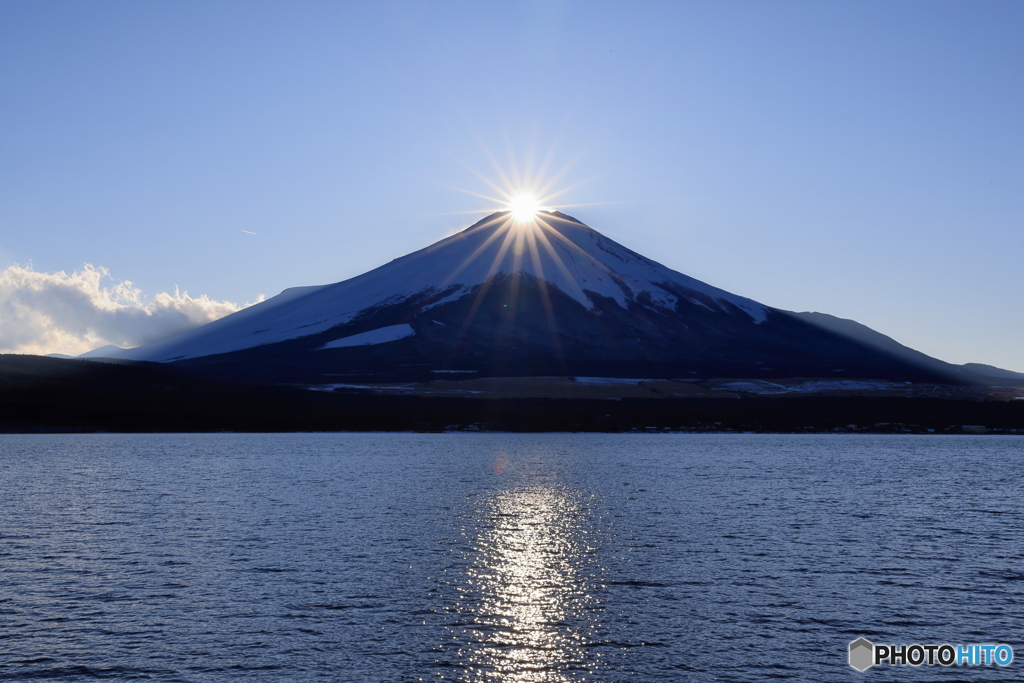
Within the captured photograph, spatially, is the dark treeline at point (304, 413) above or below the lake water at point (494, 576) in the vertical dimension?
above

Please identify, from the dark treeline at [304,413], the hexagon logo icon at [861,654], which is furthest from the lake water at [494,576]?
the dark treeline at [304,413]

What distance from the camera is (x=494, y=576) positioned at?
3559 cm

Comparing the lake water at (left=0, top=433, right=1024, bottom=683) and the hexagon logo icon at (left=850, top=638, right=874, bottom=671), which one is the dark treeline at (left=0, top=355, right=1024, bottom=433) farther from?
the hexagon logo icon at (left=850, top=638, right=874, bottom=671)

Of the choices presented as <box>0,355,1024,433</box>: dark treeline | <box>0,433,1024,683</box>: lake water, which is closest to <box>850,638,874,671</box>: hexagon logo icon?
<box>0,433,1024,683</box>: lake water

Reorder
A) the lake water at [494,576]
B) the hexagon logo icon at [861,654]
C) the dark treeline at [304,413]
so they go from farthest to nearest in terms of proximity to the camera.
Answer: the dark treeline at [304,413] → the lake water at [494,576] → the hexagon logo icon at [861,654]

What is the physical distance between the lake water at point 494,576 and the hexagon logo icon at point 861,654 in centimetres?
37

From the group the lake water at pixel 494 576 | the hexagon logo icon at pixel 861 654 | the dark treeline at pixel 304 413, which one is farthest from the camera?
the dark treeline at pixel 304 413

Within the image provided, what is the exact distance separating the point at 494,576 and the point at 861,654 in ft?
48.8

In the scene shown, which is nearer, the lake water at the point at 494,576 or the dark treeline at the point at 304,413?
the lake water at the point at 494,576

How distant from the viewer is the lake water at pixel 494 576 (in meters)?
Result: 24.5

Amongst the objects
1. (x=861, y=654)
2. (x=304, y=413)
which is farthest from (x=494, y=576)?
(x=304, y=413)

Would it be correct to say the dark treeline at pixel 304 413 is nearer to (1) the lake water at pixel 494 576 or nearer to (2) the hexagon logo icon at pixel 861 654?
(1) the lake water at pixel 494 576

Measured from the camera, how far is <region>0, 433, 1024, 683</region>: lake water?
2445 centimetres

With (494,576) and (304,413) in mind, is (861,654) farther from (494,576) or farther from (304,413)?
(304,413)
